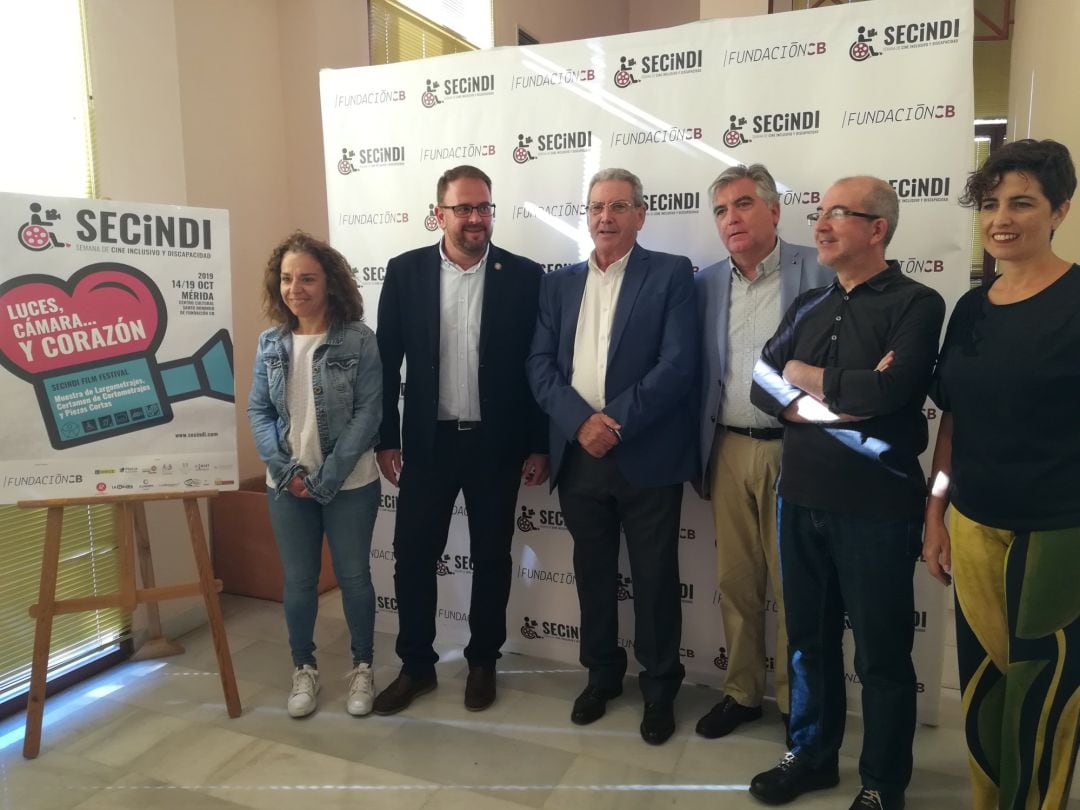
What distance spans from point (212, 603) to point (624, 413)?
1566 mm

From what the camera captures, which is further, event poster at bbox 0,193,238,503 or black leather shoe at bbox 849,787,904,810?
event poster at bbox 0,193,238,503

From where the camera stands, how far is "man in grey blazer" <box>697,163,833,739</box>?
2.29 metres

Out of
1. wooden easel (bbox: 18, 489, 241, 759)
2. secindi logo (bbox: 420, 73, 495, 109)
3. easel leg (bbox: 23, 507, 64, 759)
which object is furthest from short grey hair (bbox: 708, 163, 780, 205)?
easel leg (bbox: 23, 507, 64, 759)

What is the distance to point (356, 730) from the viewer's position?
252cm

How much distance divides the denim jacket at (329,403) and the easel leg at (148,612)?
2.84 ft

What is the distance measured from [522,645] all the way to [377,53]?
3.50 meters

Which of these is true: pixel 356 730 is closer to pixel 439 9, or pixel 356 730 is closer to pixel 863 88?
pixel 863 88

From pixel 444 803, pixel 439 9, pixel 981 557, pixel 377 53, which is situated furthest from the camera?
pixel 439 9

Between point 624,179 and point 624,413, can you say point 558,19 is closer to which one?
point 624,179

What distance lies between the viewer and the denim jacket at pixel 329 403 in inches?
96.6

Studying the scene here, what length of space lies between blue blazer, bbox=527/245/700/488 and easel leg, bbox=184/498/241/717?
1273 millimetres

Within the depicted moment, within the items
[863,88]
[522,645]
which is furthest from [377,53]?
Answer: [522,645]

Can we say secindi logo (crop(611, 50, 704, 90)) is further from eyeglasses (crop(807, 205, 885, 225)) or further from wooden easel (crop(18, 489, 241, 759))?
wooden easel (crop(18, 489, 241, 759))

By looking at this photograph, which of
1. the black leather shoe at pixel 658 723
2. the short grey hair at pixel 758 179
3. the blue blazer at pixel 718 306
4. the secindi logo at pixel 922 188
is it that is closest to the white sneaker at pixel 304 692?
the black leather shoe at pixel 658 723
